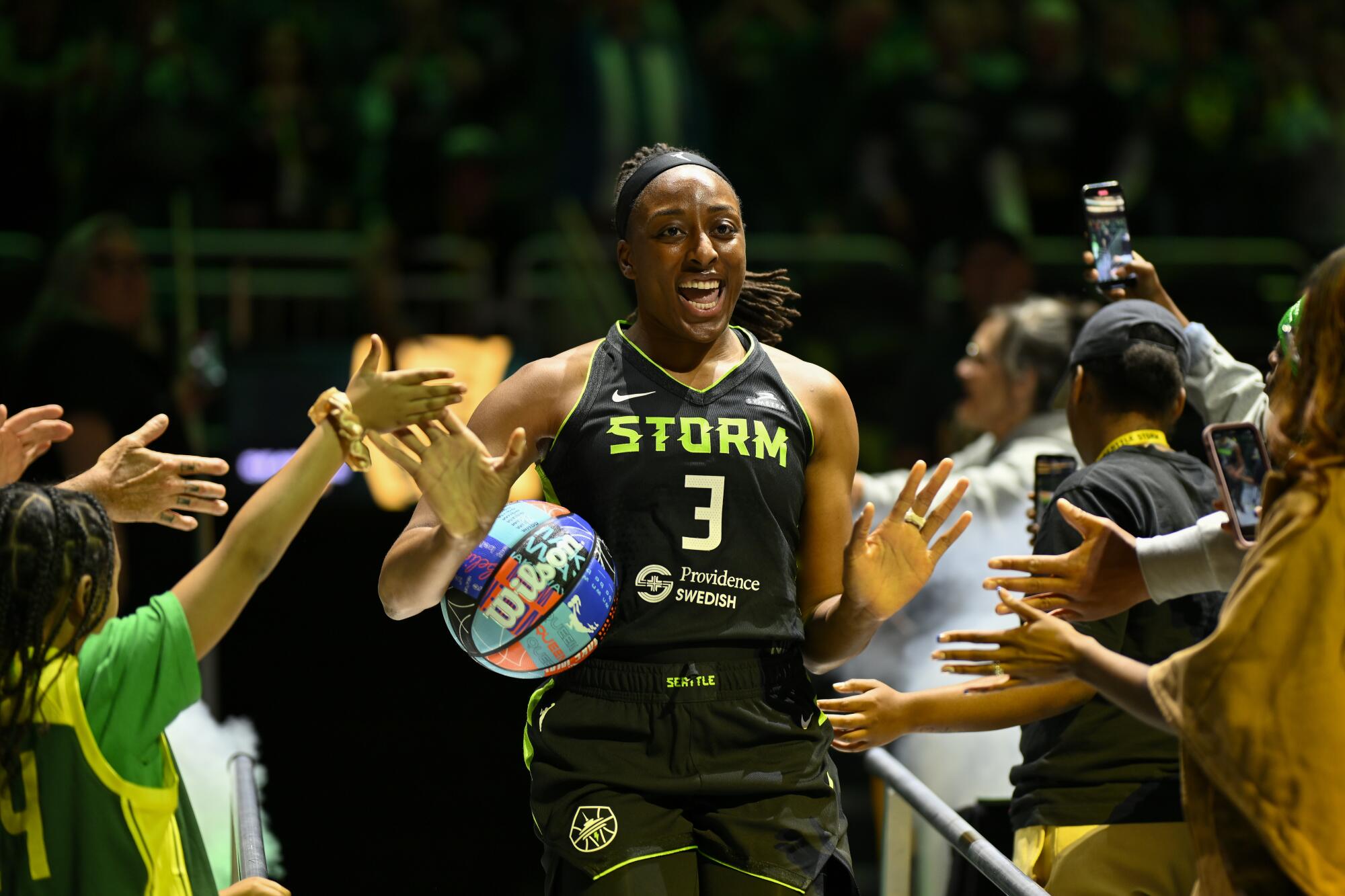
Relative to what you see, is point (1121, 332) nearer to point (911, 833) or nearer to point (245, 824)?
point (911, 833)

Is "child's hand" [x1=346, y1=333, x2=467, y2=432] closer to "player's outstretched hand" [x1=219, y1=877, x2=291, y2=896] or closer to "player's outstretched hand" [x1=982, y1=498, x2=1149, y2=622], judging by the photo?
"player's outstretched hand" [x1=219, y1=877, x2=291, y2=896]

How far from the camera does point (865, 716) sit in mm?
3025

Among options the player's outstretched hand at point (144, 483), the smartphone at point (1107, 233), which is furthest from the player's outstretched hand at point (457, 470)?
the smartphone at point (1107, 233)

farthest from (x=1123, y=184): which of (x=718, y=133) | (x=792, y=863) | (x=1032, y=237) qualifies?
(x=792, y=863)

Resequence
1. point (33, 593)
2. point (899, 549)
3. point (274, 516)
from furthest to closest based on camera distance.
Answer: point (899, 549), point (274, 516), point (33, 593)

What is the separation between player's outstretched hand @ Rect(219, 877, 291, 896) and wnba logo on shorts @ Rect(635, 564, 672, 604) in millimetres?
800

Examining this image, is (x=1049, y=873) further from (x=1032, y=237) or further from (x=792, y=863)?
(x=1032, y=237)

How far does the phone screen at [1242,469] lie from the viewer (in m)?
2.66

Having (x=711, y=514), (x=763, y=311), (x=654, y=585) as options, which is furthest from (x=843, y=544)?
(x=763, y=311)

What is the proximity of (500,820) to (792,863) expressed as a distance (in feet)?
8.36

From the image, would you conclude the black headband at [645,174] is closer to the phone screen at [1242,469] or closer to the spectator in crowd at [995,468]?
the phone screen at [1242,469]

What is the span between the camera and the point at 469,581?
2.91 metres

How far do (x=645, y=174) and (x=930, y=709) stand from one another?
3.85 feet

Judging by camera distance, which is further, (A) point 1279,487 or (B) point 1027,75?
(B) point 1027,75
